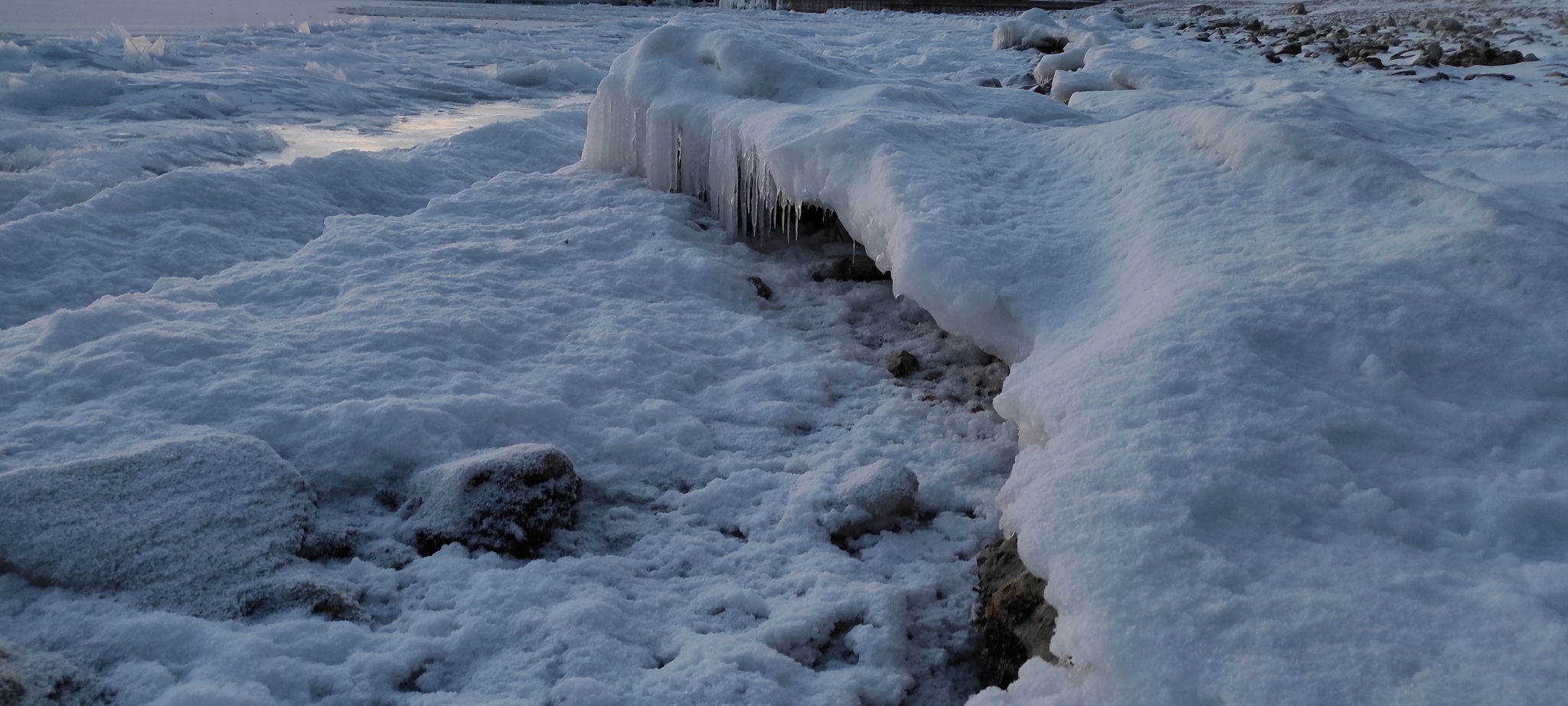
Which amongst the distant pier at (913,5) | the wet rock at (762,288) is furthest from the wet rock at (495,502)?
the distant pier at (913,5)

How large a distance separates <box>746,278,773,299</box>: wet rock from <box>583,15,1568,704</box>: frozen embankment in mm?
554

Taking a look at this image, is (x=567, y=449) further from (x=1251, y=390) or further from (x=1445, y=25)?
(x=1445, y=25)

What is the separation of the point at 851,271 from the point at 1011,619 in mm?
2680

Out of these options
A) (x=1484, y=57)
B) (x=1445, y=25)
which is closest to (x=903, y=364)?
(x=1484, y=57)

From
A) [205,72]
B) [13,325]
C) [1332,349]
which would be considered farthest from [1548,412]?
[205,72]

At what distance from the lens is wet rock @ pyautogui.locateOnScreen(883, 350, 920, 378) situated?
3705mm

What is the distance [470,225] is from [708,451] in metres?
2.59

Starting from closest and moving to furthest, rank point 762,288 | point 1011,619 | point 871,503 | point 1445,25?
point 1011,619 → point 871,503 → point 762,288 → point 1445,25

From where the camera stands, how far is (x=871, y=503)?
2.73 metres

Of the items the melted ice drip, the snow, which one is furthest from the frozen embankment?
the melted ice drip

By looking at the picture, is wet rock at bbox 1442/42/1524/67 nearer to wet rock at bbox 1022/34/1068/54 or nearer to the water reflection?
wet rock at bbox 1022/34/1068/54

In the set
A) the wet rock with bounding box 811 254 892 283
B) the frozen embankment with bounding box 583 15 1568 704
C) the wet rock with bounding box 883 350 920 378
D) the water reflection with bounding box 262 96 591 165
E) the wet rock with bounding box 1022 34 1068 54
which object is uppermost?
the frozen embankment with bounding box 583 15 1568 704

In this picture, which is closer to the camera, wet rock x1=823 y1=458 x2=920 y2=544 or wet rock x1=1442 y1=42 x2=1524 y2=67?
wet rock x1=823 y1=458 x2=920 y2=544

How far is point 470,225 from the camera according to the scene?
16.6 feet
